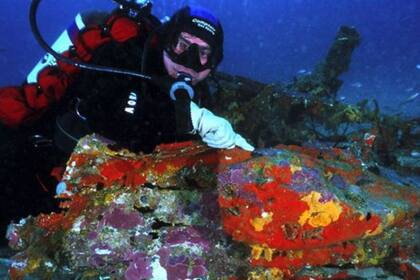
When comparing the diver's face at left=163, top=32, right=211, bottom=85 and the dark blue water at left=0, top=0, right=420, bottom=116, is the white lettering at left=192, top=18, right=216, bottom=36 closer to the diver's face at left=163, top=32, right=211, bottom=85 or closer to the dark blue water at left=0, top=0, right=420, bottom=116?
the diver's face at left=163, top=32, right=211, bottom=85

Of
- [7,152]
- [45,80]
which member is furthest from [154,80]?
[7,152]

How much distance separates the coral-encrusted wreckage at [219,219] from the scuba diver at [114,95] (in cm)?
30

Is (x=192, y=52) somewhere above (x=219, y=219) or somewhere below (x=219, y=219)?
above

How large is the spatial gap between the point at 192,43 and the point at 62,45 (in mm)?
1396

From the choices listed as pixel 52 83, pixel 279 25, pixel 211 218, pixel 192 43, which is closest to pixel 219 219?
pixel 211 218

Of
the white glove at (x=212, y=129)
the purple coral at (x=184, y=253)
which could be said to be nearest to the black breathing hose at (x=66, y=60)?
the white glove at (x=212, y=129)

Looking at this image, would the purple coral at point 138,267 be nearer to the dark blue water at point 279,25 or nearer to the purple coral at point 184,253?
the purple coral at point 184,253

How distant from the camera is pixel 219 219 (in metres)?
2.89

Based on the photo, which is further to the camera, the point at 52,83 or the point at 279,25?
the point at 279,25

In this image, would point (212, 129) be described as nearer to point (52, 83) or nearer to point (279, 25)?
point (52, 83)

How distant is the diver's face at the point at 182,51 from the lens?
4027 mm

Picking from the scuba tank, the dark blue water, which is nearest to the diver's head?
the scuba tank

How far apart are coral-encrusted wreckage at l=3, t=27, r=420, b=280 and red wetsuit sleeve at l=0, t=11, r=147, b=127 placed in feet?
3.70

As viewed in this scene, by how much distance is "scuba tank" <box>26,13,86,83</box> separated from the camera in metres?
3.85
